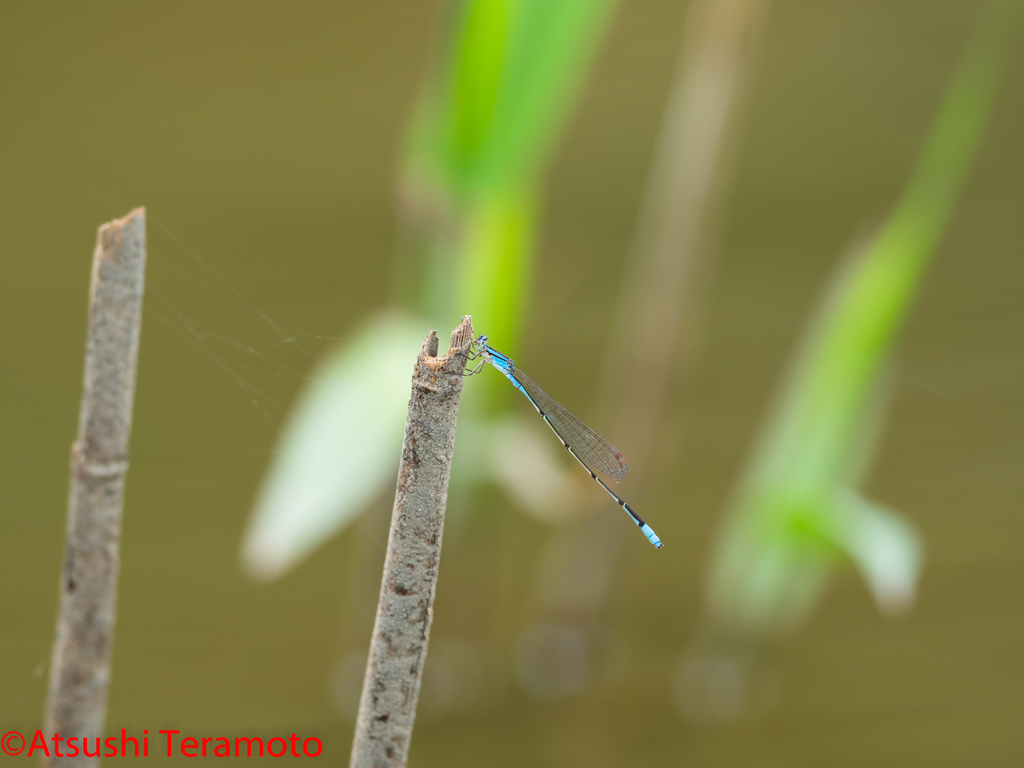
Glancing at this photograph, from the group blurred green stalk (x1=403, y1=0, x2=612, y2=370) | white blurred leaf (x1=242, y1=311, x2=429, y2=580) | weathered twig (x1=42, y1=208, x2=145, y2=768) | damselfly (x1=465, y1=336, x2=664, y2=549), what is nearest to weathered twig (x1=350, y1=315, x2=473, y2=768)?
weathered twig (x1=42, y1=208, x2=145, y2=768)

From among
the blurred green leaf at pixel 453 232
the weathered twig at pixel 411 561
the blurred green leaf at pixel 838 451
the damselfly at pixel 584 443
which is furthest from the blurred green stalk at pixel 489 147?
the weathered twig at pixel 411 561

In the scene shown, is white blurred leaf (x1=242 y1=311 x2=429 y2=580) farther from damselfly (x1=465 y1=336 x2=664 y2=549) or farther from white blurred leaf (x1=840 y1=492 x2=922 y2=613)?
white blurred leaf (x1=840 y1=492 x2=922 y2=613)

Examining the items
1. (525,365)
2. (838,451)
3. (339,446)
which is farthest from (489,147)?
(525,365)

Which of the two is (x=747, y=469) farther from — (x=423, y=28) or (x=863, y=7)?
(x=863, y=7)

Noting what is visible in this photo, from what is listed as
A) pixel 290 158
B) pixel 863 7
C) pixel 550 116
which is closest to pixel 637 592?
pixel 550 116

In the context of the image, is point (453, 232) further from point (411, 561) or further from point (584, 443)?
point (411, 561)

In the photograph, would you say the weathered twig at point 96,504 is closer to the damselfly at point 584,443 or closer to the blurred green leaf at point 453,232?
the blurred green leaf at point 453,232
